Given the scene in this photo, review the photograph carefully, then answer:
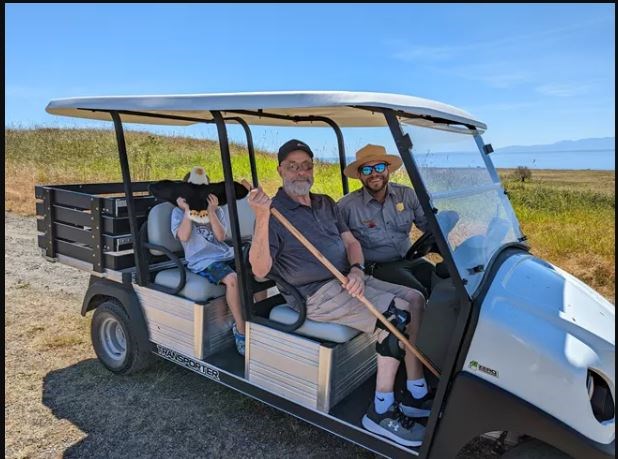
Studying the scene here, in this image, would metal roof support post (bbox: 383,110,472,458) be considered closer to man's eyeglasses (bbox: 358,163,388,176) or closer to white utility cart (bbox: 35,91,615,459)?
white utility cart (bbox: 35,91,615,459)

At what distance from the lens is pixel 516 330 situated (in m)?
1.82

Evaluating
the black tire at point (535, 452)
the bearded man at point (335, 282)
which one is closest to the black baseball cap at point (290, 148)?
the bearded man at point (335, 282)

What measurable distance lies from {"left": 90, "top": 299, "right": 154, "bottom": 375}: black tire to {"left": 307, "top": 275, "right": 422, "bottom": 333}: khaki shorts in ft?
4.78

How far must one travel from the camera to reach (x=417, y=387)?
2.28m

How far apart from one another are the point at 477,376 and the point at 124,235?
2.54 metres

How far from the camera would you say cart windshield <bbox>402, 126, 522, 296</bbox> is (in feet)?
6.90

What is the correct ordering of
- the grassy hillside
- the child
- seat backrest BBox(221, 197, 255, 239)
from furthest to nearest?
1. the grassy hillside
2. seat backrest BBox(221, 197, 255, 239)
3. the child

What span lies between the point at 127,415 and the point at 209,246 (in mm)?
1223

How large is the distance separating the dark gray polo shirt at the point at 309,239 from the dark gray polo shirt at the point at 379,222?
0.32 meters

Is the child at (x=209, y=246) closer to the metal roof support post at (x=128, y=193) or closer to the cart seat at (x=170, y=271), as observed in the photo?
the cart seat at (x=170, y=271)

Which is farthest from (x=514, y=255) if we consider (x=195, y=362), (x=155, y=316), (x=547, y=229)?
(x=547, y=229)

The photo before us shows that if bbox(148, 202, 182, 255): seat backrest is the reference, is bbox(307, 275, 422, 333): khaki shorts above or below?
below

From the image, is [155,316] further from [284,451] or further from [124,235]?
[284,451]

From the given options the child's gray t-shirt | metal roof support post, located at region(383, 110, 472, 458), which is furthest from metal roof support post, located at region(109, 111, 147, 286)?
metal roof support post, located at region(383, 110, 472, 458)
